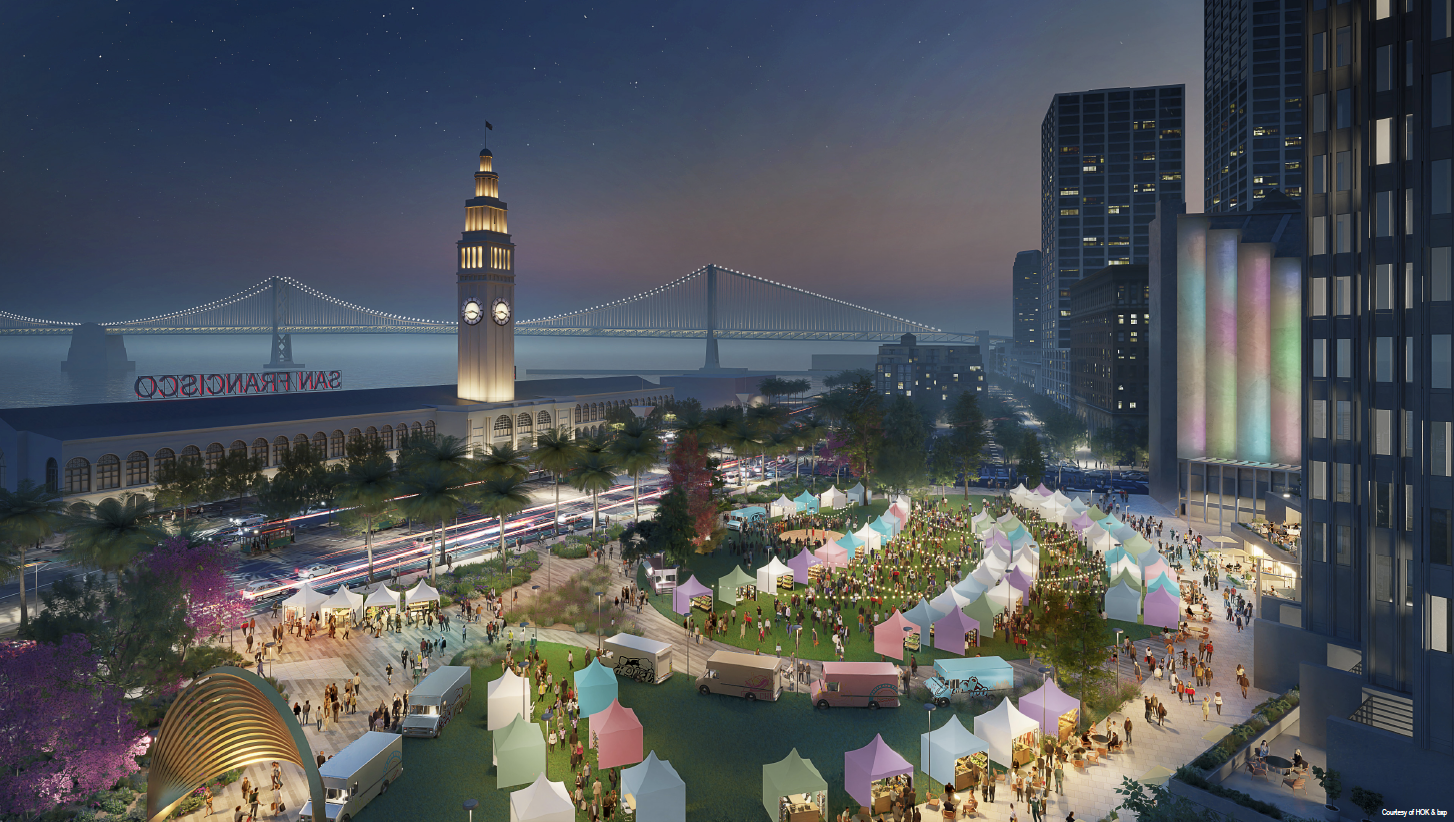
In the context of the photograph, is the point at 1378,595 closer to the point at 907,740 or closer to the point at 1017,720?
the point at 1017,720

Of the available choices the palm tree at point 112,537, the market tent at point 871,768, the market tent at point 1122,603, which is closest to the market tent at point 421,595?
the palm tree at point 112,537

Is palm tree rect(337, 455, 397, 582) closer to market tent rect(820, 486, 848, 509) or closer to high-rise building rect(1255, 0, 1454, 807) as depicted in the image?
market tent rect(820, 486, 848, 509)

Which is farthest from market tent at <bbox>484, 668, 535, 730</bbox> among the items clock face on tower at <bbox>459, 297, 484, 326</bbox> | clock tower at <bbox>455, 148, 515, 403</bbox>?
clock face on tower at <bbox>459, 297, 484, 326</bbox>

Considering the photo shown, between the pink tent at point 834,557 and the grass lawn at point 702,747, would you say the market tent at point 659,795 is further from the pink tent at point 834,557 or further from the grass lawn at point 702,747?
the pink tent at point 834,557

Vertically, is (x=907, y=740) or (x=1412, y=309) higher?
(x=1412, y=309)

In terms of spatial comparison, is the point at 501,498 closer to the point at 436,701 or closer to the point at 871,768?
the point at 436,701

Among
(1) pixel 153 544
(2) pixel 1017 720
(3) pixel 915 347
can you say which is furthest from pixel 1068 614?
(3) pixel 915 347

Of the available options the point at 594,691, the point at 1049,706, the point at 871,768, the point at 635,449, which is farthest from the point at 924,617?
the point at 635,449
